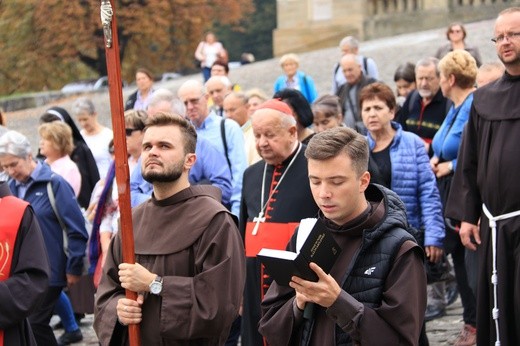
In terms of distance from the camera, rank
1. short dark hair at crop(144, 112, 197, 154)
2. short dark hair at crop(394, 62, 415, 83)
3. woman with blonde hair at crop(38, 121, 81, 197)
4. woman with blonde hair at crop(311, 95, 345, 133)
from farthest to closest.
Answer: short dark hair at crop(394, 62, 415, 83) < woman with blonde hair at crop(38, 121, 81, 197) < woman with blonde hair at crop(311, 95, 345, 133) < short dark hair at crop(144, 112, 197, 154)

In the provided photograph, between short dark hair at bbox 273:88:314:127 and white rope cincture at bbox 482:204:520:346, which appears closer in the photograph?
white rope cincture at bbox 482:204:520:346

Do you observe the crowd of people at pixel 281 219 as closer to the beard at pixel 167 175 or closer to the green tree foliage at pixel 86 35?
the beard at pixel 167 175

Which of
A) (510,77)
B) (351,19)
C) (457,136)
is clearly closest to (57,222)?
(457,136)

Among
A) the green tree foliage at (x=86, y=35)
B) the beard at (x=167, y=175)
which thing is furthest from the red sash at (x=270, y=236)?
the green tree foliage at (x=86, y=35)

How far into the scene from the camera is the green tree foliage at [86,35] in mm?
38219

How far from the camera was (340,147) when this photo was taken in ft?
17.0

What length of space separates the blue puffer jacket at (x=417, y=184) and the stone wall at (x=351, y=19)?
29.0 metres

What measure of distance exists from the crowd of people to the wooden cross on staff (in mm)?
57

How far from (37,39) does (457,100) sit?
32633 mm

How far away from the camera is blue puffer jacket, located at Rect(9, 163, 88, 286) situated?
9.02 m

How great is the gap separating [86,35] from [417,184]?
3079 centimetres

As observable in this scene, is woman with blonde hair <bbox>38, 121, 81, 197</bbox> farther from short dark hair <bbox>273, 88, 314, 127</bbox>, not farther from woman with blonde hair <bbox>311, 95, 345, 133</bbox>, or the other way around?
short dark hair <bbox>273, 88, 314, 127</bbox>

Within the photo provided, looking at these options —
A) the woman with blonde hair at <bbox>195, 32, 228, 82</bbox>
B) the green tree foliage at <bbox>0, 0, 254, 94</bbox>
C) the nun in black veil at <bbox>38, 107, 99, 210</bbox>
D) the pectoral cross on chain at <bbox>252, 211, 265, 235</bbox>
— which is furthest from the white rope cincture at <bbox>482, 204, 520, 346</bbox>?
the green tree foliage at <bbox>0, 0, 254, 94</bbox>

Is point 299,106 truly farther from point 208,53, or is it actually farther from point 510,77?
point 208,53
